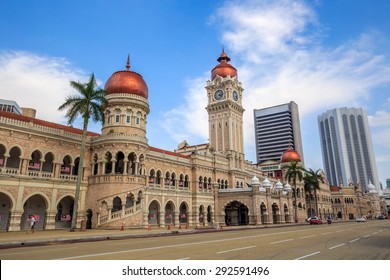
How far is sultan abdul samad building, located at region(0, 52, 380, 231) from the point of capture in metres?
28.0

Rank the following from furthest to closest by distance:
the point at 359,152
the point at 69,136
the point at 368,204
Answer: the point at 359,152, the point at 368,204, the point at 69,136

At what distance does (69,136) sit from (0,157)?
6407 mm

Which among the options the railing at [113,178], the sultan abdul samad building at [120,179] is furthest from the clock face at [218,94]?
the railing at [113,178]

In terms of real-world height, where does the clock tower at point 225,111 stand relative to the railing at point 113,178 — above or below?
above

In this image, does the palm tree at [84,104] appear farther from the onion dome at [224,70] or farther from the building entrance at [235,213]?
the onion dome at [224,70]

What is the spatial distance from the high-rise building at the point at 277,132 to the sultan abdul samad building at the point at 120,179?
98909mm

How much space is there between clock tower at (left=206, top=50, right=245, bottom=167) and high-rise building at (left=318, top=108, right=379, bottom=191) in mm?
153138

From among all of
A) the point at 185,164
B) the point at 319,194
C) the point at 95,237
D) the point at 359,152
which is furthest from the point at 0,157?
the point at 359,152

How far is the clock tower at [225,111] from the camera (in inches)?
2167

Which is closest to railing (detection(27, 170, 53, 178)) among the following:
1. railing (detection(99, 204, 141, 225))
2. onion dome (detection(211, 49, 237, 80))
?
railing (detection(99, 204, 141, 225))

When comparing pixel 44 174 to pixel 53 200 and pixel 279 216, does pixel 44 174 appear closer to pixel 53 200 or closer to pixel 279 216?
pixel 53 200

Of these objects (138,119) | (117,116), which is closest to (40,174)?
(117,116)

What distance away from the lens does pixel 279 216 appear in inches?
1891

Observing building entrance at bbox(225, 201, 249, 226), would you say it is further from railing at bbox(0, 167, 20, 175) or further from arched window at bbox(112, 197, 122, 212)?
railing at bbox(0, 167, 20, 175)
